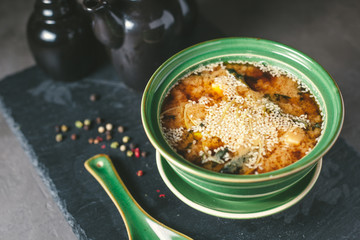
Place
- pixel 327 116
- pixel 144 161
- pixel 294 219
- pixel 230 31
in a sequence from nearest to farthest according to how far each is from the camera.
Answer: pixel 327 116 → pixel 294 219 → pixel 144 161 → pixel 230 31

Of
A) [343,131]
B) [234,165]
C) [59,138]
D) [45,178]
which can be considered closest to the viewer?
[234,165]

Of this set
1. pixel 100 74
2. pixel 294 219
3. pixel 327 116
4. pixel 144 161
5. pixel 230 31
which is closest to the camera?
pixel 327 116

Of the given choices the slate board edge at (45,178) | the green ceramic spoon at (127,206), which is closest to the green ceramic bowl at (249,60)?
the green ceramic spoon at (127,206)

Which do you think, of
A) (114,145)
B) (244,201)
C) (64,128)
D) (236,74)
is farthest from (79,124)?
(244,201)

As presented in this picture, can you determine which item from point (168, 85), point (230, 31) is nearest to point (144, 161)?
point (168, 85)

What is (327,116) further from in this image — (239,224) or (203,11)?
(203,11)

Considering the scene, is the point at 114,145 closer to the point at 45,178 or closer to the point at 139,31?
the point at 45,178

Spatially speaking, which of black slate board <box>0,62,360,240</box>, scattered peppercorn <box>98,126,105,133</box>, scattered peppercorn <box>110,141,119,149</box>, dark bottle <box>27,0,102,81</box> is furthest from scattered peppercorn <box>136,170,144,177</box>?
dark bottle <box>27,0,102,81</box>
